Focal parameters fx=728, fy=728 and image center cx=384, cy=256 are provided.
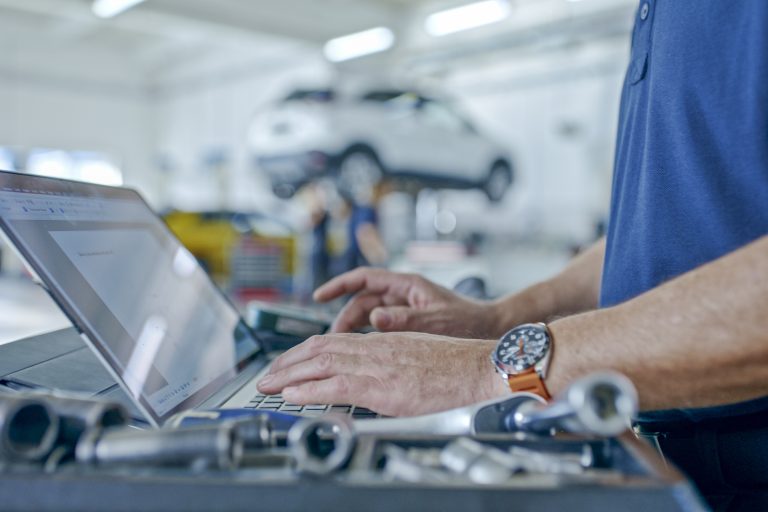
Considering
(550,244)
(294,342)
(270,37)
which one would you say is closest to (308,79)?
(270,37)

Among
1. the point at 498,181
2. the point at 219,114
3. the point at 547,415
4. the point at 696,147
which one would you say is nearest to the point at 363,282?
the point at 696,147

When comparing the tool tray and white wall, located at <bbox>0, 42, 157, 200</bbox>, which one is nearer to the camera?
the tool tray

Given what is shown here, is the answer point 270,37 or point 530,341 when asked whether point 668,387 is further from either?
point 270,37

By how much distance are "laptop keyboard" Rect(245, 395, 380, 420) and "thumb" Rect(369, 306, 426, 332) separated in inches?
10.3

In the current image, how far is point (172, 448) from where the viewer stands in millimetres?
414

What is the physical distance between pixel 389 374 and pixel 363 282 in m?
0.46

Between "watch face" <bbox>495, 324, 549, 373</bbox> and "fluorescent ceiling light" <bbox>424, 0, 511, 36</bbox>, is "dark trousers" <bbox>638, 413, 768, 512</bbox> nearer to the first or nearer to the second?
"watch face" <bbox>495, 324, 549, 373</bbox>

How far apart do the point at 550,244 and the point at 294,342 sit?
28.8ft

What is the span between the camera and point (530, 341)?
0.64 metres

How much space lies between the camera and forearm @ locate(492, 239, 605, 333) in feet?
3.62

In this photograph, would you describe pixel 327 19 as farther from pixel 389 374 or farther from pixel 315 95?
pixel 389 374

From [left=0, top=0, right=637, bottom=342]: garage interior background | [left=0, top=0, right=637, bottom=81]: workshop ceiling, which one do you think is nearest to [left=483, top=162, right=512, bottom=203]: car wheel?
[left=0, top=0, right=637, bottom=342]: garage interior background

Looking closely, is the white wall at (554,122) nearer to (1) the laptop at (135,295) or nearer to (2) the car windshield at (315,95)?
(2) the car windshield at (315,95)

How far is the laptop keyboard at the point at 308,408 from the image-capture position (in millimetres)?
675
